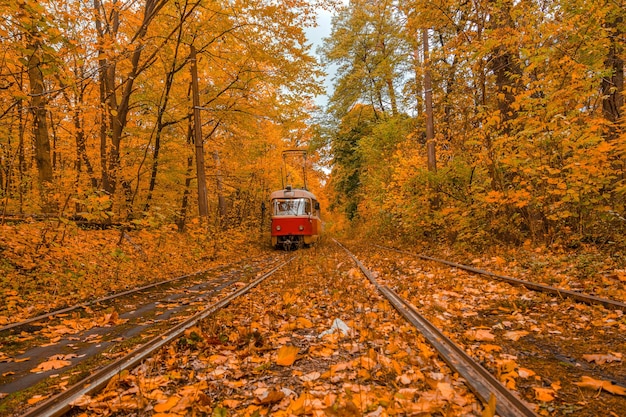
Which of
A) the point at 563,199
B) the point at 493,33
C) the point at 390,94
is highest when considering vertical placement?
the point at 390,94

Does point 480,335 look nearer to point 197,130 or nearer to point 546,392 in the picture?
point 546,392

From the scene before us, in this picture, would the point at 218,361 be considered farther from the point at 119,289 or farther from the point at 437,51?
the point at 437,51

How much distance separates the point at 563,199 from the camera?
294 inches

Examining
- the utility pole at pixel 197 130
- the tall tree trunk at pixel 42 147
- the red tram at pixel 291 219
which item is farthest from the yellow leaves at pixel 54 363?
the red tram at pixel 291 219

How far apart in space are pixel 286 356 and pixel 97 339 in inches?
103

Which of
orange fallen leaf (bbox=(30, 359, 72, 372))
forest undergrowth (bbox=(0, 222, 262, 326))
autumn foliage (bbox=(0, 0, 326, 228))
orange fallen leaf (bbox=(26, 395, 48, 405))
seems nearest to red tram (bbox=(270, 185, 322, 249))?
autumn foliage (bbox=(0, 0, 326, 228))

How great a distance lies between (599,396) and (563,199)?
6290mm

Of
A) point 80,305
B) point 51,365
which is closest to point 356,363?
point 51,365

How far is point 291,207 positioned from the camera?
1844 cm

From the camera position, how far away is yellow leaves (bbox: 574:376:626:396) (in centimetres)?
239

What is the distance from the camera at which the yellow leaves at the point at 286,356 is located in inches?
125

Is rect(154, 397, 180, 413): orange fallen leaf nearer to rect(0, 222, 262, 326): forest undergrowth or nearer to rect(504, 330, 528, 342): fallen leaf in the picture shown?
rect(504, 330, 528, 342): fallen leaf

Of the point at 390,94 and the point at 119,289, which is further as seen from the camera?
the point at 390,94

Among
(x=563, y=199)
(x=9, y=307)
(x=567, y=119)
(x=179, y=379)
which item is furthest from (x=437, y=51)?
(x=9, y=307)
